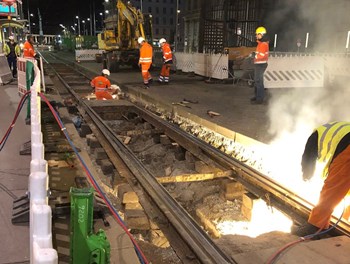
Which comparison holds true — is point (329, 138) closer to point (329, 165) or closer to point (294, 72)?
point (329, 165)

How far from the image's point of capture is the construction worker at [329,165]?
3594 mm

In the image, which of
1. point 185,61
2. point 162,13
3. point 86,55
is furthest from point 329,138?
point 162,13

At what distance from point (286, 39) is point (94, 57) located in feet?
56.5

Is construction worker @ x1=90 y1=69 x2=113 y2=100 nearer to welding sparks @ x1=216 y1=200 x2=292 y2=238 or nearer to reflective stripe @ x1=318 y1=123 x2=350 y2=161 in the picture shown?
welding sparks @ x1=216 y1=200 x2=292 y2=238

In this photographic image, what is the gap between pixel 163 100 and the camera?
38.8 ft

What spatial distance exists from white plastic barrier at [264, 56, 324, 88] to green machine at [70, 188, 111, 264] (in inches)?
475

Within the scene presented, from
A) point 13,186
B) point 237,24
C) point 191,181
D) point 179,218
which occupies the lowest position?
point 191,181

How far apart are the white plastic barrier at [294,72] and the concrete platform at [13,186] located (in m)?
8.88

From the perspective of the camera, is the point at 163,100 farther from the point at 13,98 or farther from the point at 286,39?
the point at 286,39

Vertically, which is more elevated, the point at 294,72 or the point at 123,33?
the point at 123,33

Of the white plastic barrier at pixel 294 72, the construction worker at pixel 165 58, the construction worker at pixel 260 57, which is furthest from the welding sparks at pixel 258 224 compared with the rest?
the construction worker at pixel 165 58

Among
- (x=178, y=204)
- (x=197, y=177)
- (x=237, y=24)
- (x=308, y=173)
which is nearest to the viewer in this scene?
(x=308, y=173)

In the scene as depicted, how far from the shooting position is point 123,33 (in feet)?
69.7

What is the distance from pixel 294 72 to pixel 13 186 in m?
11.9
